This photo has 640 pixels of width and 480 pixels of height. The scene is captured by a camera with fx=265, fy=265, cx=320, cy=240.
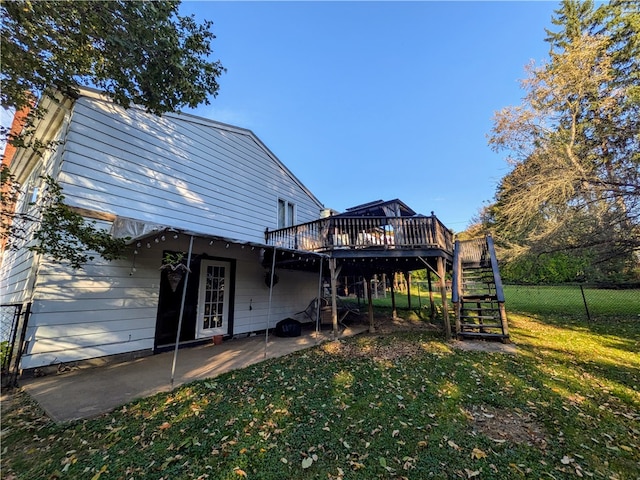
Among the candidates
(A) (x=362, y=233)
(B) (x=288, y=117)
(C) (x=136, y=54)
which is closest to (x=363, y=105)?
(B) (x=288, y=117)

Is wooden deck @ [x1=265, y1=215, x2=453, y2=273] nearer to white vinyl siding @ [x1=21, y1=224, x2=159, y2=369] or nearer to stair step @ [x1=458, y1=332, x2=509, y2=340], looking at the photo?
stair step @ [x1=458, y1=332, x2=509, y2=340]

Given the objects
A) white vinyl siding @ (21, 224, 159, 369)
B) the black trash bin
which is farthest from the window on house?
white vinyl siding @ (21, 224, 159, 369)

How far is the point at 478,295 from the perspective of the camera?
8062 mm

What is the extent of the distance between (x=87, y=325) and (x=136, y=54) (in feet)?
15.3

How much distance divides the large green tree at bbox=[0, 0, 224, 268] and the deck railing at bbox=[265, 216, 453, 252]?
166 inches

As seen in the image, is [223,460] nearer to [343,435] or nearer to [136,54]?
[343,435]

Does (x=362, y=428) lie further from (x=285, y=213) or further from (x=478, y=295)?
(x=285, y=213)

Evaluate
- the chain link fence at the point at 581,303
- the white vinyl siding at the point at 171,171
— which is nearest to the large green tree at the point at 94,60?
the white vinyl siding at the point at 171,171

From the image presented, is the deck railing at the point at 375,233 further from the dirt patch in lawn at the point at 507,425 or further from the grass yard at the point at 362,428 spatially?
the dirt patch in lawn at the point at 507,425

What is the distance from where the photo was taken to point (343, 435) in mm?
2762

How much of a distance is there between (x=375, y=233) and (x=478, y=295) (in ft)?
12.5

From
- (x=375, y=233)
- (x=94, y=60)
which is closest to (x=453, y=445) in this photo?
(x=375, y=233)

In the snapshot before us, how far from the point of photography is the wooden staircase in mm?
6379

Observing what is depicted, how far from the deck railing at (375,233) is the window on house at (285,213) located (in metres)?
2.52
